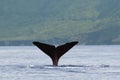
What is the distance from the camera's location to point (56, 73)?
79.8 m

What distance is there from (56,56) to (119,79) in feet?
69.3

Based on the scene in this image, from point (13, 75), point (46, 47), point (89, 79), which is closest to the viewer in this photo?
point (89, 79)

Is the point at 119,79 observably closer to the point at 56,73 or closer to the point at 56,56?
the point at 56,73

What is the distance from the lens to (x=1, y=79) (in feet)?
233

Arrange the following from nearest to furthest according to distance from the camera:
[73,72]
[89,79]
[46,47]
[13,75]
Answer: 1. [89,79]
2. [13,75]
3. [73,72]
4. [46,47]

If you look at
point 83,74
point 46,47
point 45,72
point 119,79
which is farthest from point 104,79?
point 46,47

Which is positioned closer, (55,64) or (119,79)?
(119,79)

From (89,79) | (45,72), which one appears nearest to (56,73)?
(45,72)

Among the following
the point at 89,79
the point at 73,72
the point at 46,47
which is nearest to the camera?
the point at 89,79

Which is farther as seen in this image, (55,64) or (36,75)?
(55,64)

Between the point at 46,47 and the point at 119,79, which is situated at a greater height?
the point at 46,47

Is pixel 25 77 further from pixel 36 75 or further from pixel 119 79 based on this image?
pixel 119 79

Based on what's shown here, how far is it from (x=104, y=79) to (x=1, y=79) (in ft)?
39.0

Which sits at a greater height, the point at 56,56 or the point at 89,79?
the point at 56,56
